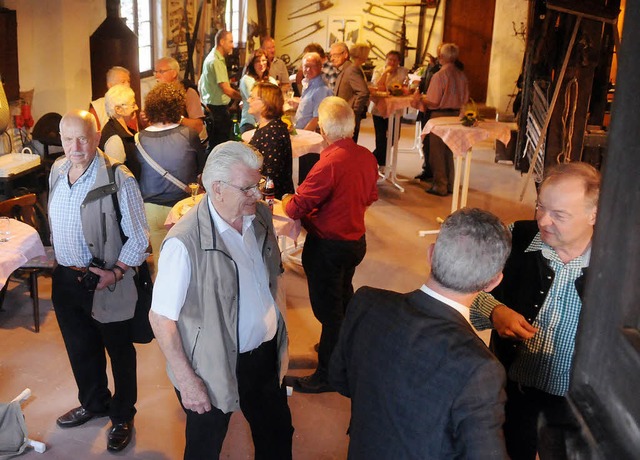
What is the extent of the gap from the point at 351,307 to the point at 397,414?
308mm

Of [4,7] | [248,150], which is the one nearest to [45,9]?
A: [4,7]

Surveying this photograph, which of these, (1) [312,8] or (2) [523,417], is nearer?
(2) [523,417]

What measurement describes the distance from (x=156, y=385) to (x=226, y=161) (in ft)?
6.63

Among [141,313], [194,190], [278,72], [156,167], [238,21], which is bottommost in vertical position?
[141,313]

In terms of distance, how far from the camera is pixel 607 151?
592mm

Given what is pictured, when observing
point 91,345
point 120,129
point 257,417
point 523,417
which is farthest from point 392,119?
point 523,417

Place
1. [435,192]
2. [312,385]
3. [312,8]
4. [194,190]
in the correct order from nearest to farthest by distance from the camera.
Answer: [312,385]
[194,190]
[435,192]
[312,8]

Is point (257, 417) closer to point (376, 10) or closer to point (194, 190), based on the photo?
point (194, 190)

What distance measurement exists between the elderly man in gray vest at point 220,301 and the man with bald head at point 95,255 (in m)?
0.81

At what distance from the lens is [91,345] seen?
3348 mm

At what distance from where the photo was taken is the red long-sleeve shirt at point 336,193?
3670 millimetres

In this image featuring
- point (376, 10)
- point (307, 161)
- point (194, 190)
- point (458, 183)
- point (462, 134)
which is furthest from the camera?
point (376, 10)

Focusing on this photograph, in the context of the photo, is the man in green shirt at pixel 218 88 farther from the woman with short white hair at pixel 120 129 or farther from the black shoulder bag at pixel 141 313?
the black shoulder bag at pixel 141 313

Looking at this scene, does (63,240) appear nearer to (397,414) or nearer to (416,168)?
(397,414)
